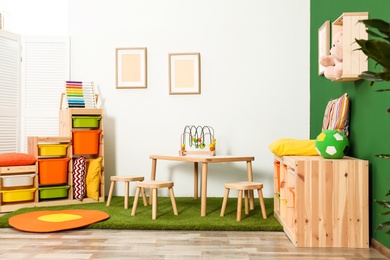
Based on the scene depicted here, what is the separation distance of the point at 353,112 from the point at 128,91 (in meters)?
2.77

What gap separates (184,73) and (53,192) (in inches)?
77.9

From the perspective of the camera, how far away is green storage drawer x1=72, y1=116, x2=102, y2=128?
16.3ft

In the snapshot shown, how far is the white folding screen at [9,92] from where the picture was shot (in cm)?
512

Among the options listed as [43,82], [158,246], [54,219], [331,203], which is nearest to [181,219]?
[158,246]

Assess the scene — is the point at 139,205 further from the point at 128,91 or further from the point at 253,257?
the point at 253,257

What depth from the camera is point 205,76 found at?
5.43 meters

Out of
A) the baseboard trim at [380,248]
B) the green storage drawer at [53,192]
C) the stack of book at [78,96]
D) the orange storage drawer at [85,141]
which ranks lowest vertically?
the baseboard trim at [380,248]

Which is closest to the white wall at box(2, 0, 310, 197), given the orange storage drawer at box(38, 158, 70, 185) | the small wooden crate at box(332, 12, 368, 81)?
the orange storage drawer at box(38, 158, 70, 185)

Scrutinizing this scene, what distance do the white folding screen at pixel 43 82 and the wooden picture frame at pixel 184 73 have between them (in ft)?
4.07

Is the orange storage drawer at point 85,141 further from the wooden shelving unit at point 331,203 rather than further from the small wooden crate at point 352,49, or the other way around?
the small wooden crate at point 352,49

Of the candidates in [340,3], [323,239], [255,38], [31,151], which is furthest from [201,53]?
[323,239]

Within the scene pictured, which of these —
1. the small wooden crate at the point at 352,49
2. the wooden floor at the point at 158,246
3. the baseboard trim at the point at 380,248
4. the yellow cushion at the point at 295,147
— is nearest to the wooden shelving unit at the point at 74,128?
the wooden floor at the point at 158,246

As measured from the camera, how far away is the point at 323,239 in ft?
10.3

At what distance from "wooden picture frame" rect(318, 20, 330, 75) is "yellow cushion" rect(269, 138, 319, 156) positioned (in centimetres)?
115
